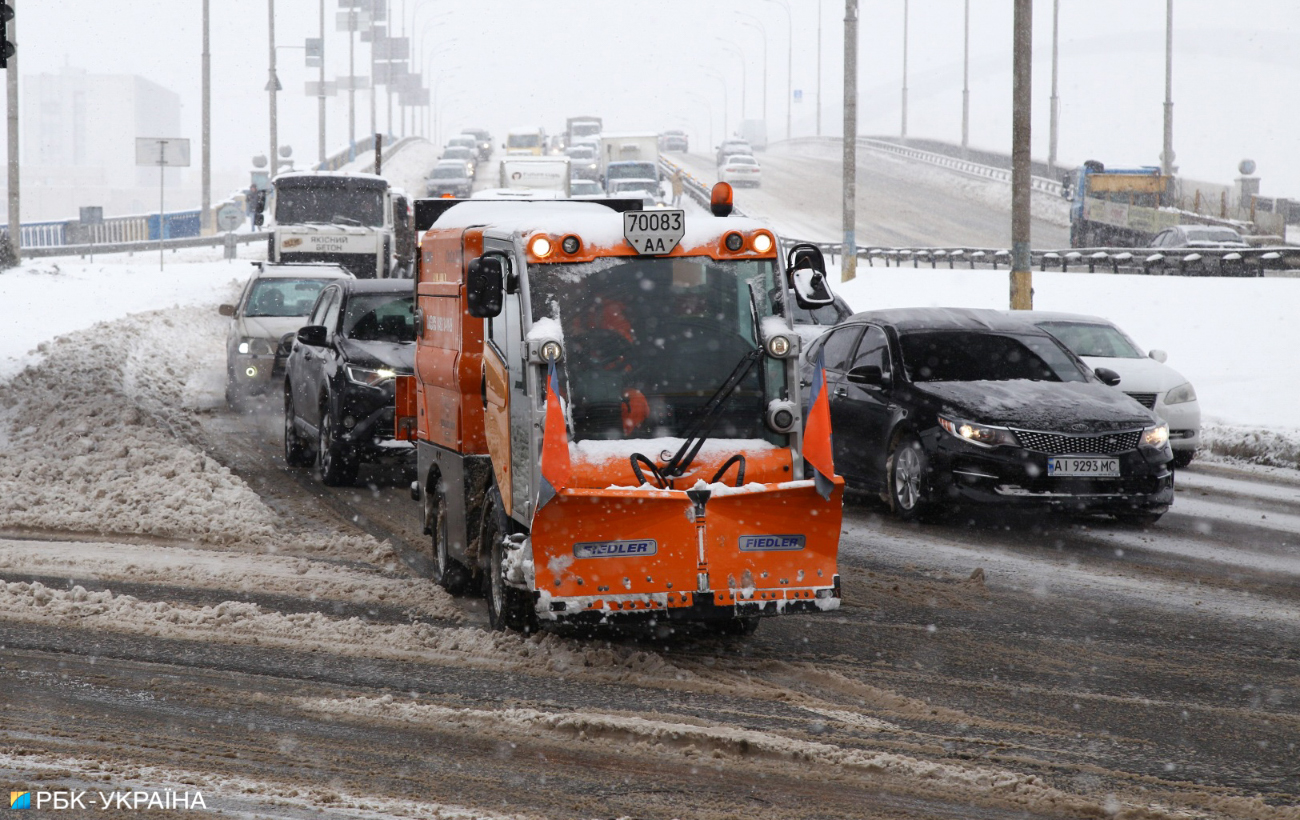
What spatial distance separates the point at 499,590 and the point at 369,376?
5.65 m

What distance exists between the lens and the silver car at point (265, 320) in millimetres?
19703

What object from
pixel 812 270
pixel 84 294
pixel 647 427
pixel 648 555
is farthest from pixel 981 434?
pixel 84 294

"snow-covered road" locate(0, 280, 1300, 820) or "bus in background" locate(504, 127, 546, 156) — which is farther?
"bus in background" locate(504, 127, 546, 156)

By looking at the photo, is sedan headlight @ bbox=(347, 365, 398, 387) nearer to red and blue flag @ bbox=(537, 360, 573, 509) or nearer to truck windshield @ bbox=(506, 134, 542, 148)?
red and blue flag @ bbox=(537, 360, 573, 509)

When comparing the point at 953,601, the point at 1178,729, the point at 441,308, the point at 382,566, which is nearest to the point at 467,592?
the point at 382,566

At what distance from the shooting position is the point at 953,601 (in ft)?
28.5

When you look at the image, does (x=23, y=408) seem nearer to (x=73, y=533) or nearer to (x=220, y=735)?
(x=73, y=533)

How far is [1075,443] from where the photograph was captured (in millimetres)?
10836

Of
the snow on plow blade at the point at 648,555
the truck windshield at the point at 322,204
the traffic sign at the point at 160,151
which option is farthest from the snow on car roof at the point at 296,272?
the traffic sign at the point at 160,151

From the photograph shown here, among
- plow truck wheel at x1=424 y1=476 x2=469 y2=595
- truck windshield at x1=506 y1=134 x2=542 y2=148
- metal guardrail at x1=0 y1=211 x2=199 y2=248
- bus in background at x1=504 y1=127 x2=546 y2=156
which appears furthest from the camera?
truck windshield at x1=506 y1=134 x2=542 y2=148

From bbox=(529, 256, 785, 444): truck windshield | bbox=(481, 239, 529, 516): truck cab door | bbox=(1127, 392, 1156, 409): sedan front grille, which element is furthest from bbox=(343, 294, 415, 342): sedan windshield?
bbox=(1127, 392, 1156, 409): sedan front grille

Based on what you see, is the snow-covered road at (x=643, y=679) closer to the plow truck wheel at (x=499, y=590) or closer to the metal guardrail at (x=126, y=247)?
the plow truck wheel at (x=499, y=590)

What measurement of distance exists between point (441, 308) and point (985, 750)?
462 centimetres

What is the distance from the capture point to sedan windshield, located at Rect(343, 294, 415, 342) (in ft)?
44.4
